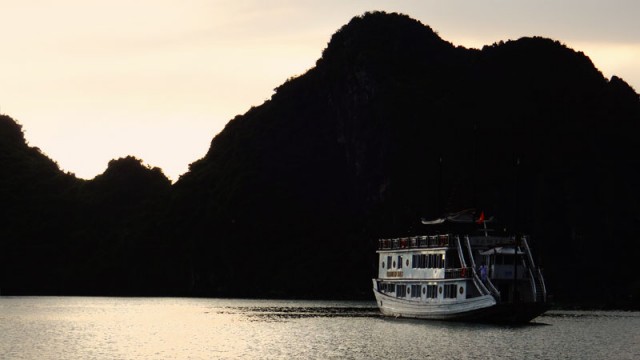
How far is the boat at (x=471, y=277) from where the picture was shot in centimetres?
9162

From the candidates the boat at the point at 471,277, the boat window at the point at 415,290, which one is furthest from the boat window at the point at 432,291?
the boat window at the point at 415,290

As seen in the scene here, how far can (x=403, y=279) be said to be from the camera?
103 m

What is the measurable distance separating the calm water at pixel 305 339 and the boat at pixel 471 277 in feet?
4.84

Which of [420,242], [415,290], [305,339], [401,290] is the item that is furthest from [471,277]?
[305,339]

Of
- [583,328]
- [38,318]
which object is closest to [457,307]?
[583,328]

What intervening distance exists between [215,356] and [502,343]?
2072cm

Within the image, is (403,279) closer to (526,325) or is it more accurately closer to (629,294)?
(526,325)

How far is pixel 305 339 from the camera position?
86.8 meters

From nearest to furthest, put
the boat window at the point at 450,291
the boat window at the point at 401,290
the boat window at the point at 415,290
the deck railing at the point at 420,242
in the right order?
the boat window at the point at 450,291
the deck railing at the point at 420,242
the boat window at the point at 415,290
the boat window at the point at 401,290

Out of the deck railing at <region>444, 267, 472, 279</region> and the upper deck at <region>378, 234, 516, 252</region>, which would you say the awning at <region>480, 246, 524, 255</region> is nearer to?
the upper deck at <region>378, 234, 516, 252</region>

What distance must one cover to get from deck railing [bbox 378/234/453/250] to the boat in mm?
85

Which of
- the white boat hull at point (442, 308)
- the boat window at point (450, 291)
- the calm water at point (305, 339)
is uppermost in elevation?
the boat window at point (450, 291)

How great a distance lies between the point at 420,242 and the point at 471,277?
9.05 metres

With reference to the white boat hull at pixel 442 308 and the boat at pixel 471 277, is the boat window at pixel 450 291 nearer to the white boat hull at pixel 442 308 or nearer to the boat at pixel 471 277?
the boat at pixel 471 277
